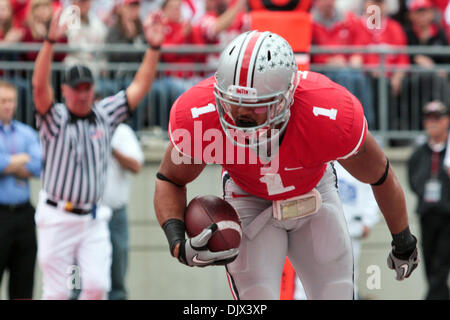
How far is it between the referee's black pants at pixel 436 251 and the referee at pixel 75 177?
306 cm

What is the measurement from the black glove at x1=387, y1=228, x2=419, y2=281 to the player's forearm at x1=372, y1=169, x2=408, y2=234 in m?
0.05

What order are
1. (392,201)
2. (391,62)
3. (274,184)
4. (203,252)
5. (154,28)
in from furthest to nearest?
(391,62), (154,28), (392,201), (274,184), (203,252)

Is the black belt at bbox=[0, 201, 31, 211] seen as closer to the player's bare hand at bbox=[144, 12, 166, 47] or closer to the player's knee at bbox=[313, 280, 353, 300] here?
the player's bare hand at bbox=[144, 12, 166, 47]

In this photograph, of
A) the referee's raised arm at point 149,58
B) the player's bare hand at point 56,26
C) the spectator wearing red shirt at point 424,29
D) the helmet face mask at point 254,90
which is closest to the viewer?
the helmet face mask at point 254,90

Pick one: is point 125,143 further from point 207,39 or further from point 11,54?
point 207,39

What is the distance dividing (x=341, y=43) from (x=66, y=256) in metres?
3.88

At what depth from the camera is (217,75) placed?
3449 mm

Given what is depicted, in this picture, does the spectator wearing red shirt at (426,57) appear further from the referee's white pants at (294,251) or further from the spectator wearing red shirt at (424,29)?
the referee's white pants at (294,251)

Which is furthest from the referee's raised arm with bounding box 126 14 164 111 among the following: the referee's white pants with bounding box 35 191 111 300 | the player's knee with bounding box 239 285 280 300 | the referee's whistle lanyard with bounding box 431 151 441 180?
the referee's whistle lanyard with bounding box 431 151 441 180

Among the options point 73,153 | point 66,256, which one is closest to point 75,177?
point 73,153

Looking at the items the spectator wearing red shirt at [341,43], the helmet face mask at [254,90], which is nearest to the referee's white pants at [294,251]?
the helmet face mask at [254,90]

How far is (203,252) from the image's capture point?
3.45 m

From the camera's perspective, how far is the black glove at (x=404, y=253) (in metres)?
3.95
